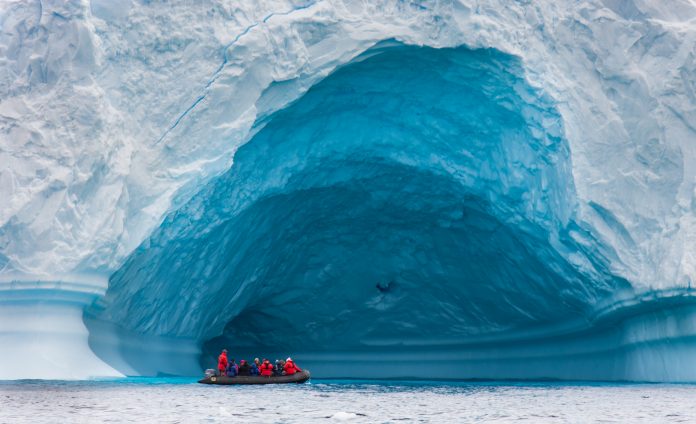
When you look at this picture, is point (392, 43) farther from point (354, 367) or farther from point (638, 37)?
point (354, 367)

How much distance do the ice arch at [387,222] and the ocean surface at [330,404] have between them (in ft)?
8.15

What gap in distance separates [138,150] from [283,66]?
323 centimetres

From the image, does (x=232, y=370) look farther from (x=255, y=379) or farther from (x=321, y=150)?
(x=321, y=150)

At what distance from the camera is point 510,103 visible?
18016 millimetres

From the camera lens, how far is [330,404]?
13.4 meters

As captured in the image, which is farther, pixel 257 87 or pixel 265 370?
pixel 265 370

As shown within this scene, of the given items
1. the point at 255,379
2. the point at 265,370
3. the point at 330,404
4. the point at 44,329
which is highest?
the point at 44,329

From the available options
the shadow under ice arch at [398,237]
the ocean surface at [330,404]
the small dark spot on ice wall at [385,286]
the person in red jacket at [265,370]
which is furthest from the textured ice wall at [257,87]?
the small dark spot on ice wall at [385,286]

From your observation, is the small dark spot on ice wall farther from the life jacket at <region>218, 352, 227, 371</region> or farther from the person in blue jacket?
the life jacket at <region>218, 352, 227, 371</region>

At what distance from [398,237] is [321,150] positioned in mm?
4287

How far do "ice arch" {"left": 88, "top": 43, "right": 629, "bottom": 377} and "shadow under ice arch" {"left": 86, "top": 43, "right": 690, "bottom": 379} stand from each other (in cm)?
4

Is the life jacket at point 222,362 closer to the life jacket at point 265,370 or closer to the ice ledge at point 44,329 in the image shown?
the life jacket at point 265,370

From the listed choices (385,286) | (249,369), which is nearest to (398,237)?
(385,286)

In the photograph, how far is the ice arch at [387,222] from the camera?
1784cm
